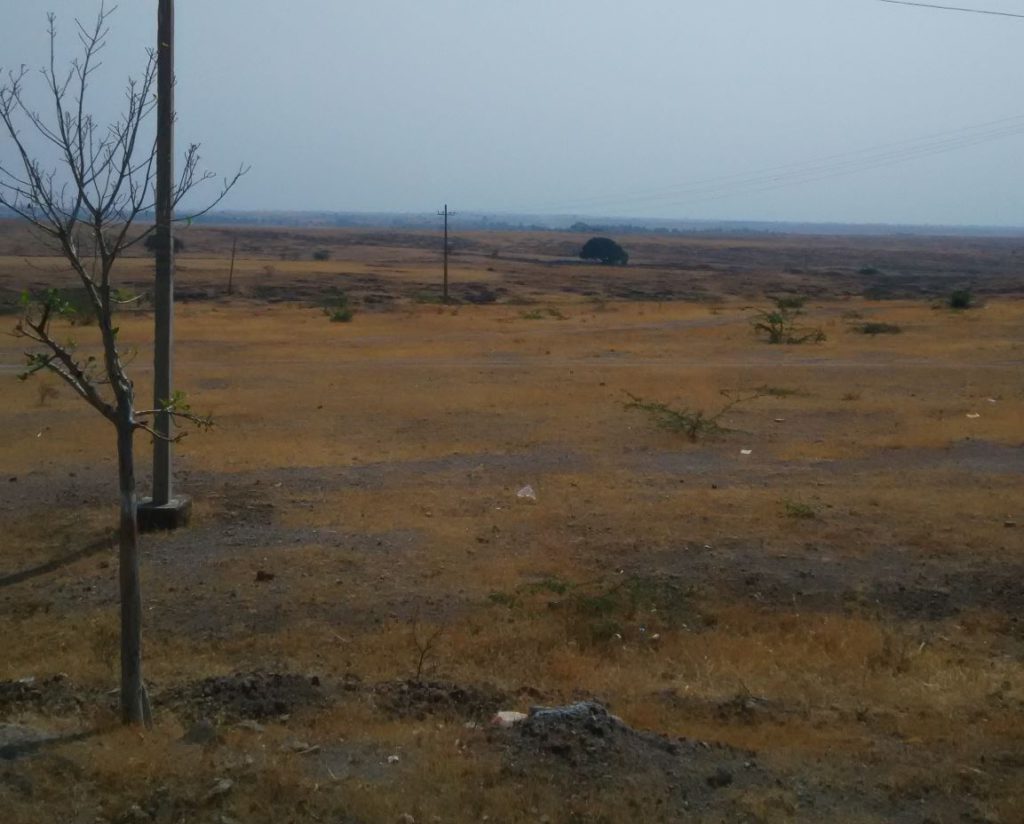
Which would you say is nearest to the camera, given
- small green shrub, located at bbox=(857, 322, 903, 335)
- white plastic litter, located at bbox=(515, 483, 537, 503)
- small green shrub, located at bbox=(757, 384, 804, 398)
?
white plastic litter, located at bbox=(515, 483, 537, 503)

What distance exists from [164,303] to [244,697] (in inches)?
221

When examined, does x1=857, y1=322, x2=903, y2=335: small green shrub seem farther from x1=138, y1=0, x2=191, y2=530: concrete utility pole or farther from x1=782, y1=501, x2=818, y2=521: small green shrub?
x1=138, y1=0, x2=191, y2=530: concrete utility pole

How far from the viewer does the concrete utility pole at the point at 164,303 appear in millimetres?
10781

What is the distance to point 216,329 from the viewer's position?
39375mm

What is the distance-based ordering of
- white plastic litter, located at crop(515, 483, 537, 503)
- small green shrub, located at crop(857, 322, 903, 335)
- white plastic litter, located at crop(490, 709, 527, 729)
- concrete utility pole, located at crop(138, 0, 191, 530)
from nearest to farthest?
white plastic litter, located at crop(490, 709, 527, 729), concrete utility pole, located at crop(138, 0, 191, 530), white plastic litter, located at crop(515, 483, 537, 503), small green shrub, located at crop(857, 322, 903, 335)

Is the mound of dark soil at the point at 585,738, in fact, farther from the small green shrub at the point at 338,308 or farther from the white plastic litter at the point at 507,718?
the small green shrub at the point at 338,308

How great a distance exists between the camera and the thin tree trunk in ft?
21.5

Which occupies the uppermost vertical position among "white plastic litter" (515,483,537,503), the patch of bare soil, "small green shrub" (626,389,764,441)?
"small green shrub" (626,389,764,441)

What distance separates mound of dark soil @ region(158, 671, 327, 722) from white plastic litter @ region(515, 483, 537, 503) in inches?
253

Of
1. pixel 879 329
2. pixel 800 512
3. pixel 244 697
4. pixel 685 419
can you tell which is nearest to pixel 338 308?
pixel 879 329

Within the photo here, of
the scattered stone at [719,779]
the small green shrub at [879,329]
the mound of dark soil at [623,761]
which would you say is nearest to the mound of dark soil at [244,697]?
the mound of dark soil at [623,761]

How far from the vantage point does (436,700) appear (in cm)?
761

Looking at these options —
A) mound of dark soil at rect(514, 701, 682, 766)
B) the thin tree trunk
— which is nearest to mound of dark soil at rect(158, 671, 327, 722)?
the thin tree trunk

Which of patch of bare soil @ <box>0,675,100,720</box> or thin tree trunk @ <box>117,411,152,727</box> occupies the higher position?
thin tree trunk @ <box>117,411,152,727</box>
